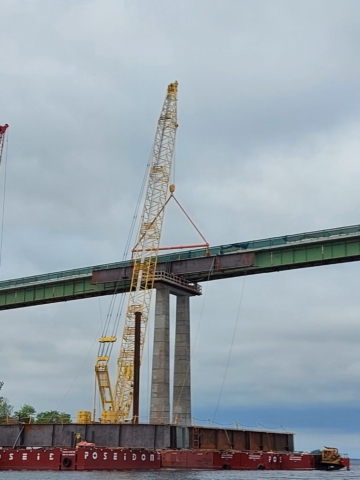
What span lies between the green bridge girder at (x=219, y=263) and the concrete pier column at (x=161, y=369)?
253 inches

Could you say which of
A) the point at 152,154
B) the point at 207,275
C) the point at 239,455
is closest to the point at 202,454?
the point at 239,455

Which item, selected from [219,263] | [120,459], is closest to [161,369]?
[219,263]

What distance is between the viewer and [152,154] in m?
109

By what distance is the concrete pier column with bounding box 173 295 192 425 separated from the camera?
98312 millimetres

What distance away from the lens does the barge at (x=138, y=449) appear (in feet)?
252

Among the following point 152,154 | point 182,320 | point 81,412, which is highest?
point 152,154

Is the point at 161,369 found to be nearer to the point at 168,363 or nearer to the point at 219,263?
the point at 168,363

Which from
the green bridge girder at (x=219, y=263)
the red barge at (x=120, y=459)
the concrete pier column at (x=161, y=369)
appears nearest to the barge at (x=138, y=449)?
the red barge at (x=120, y=459)

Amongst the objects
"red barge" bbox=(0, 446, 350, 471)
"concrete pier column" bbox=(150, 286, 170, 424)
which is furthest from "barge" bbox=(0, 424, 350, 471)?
"concrete pier column" bbox=(150, 286, 170, 424)

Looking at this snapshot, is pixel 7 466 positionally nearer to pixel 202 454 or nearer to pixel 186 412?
pixel 202 454

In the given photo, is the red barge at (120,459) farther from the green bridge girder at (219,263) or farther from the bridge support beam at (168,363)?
the green bridge girder at (219,263)

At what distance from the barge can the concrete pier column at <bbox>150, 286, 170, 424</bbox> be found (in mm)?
8060

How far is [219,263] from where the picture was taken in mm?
96312

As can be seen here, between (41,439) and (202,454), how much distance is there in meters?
17.3
